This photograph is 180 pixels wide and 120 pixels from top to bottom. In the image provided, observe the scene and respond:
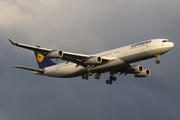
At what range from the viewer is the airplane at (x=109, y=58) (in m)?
45.5

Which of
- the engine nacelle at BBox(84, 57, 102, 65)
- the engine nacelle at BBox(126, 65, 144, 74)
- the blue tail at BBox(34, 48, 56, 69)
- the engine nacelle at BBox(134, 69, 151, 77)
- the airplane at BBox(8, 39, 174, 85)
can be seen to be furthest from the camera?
the blue tail at BBox(34, 48, 56, 69)

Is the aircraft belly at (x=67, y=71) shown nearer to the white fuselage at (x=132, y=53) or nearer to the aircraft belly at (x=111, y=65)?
the white fuselage at (x=132, y=53)

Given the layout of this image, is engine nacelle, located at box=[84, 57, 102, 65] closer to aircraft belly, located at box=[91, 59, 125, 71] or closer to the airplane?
the airplane

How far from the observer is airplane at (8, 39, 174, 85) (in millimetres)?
45531

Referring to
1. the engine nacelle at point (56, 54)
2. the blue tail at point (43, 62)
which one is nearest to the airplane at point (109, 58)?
the engine nacelle at point (56, 54)

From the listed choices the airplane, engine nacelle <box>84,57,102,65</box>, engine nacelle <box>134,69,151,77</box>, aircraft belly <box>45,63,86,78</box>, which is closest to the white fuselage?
the airplane

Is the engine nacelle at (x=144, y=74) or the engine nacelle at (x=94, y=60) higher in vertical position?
the engine nacelle at (x=94, y=60)

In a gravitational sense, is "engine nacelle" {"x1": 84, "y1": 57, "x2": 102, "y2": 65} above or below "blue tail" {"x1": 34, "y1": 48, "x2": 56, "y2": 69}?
below

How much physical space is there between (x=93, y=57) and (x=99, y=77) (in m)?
5.39

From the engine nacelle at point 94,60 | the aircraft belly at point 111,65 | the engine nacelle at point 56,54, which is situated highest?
the engine nacelle at point 56,54

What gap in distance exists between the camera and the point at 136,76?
184 ft

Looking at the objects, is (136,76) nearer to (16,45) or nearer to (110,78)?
(110,78)

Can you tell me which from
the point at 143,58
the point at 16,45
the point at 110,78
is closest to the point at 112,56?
the point at 143,58

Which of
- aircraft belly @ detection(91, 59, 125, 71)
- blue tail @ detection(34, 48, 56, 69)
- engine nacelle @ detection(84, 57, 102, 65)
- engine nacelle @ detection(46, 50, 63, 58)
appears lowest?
aircraft belly @ detection(91, 59, 125, 71)
